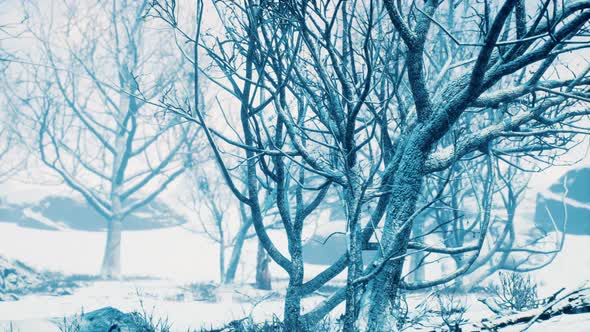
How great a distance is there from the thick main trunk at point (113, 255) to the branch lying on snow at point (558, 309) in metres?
16.0

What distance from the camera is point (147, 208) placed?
32406 mm

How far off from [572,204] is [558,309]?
24.4 metres

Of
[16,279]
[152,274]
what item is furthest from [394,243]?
[152,274]

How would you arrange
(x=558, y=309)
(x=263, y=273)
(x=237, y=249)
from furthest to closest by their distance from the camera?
(x=237, y=249) < (x=263, y=273) < (x=558, y=309)

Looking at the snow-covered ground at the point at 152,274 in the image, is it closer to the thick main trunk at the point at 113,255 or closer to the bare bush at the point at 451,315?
the thick main trunk at the point at 113,255

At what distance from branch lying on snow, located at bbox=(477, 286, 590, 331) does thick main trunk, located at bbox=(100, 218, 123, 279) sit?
16.0 metres

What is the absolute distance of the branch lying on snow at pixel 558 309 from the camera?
305 centimetres

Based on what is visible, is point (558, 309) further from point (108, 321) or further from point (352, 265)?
point (108, 321)

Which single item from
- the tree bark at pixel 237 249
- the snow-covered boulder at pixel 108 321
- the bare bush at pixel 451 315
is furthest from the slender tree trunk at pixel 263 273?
the snow-covered boulder at pixel 108 321

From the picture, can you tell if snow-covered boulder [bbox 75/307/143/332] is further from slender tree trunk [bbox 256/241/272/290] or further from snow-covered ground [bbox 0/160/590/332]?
slender tree trunk [bbox 256/241/272/290]

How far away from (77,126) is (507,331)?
54.8ft

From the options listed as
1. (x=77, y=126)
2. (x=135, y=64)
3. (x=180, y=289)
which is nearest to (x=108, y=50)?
(x=135, y=64)

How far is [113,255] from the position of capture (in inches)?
677

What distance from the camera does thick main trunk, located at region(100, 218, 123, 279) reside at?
16.9 metres
